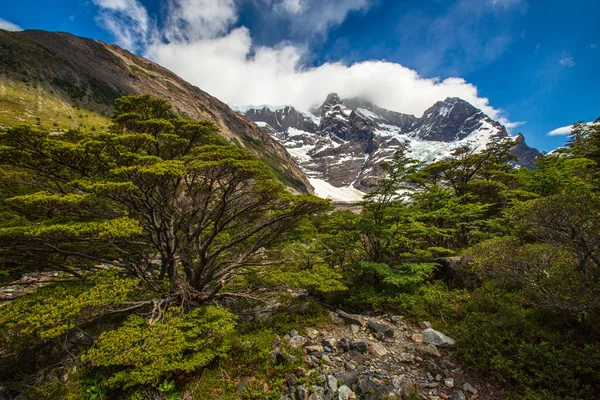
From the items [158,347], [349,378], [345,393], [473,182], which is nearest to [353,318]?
[349,378]

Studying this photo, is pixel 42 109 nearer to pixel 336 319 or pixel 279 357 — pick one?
pixel 279 357

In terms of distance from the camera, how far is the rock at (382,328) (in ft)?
28.3

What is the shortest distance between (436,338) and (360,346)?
8.57 ft

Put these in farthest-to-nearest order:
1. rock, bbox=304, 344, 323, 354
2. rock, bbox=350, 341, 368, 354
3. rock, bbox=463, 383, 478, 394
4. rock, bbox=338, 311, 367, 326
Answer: rock, bbox=338, 311, 367, 326 → rock, bbox=304, 344, 323, 354 → rock, bbox=350, 341, 368, 354 → rock, bbox=463, 383, 478, 394

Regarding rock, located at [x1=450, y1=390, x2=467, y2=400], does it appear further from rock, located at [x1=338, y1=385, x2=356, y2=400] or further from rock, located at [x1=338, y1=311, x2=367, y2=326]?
rock, located at [x1=338, y1=311, x2=367, y2=326]

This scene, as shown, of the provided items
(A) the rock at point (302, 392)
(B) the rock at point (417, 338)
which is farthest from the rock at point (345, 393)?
(B) the rock at point (417, 338)

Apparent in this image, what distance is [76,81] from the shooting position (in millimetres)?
69812

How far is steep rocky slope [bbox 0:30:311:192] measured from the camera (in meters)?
49.1

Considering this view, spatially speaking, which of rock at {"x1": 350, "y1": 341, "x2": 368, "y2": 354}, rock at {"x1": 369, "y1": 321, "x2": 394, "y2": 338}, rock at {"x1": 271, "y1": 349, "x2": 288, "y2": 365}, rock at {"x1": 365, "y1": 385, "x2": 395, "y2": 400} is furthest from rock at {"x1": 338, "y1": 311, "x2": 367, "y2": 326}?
rock at {"x1": 365, "y1": 385, "x2": 395, "y2": 400}

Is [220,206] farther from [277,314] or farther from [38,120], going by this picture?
[38,120]

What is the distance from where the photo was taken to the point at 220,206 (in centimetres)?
1091

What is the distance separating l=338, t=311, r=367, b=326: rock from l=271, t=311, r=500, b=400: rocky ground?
0.12 ft

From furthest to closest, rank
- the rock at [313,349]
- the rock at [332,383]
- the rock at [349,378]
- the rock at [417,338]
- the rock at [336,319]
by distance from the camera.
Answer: the rock at [336,319] < the rock at [417,338] < the rock at [313,349] < the rock at [349,378] < the rock at [332,383]

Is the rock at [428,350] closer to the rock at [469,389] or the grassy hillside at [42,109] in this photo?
the rock at [469,389]
